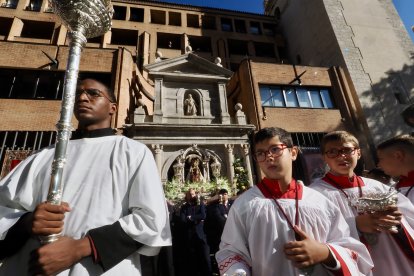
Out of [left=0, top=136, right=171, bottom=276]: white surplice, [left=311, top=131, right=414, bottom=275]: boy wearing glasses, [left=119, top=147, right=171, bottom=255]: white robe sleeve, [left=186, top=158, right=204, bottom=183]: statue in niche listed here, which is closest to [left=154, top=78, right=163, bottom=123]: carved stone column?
[left=186, top=158, right=204, bottom=183]: statue in niche

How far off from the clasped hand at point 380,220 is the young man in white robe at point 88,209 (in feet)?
5.36

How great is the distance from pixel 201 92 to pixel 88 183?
11.8 meters

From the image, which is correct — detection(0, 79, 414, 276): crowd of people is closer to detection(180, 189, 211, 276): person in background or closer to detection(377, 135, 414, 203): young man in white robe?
detection(377, 135, 414, 203): young man in white robe

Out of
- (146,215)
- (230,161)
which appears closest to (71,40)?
(146,215)

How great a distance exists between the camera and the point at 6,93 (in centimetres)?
1121

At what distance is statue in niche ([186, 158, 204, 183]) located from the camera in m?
10.3

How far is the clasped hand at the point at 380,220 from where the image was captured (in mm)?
1831

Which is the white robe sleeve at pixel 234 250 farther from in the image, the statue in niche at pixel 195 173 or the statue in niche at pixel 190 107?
the statue in niche at pixel 190 107

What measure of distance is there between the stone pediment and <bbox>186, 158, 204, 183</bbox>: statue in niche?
5.14m

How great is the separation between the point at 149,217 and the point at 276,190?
1.08m

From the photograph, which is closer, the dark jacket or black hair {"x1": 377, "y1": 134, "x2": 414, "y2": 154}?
black hair {"x1": 377, "y1": 134, "x2": 414, "y2": 154}

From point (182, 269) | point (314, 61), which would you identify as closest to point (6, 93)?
point (182, 269)

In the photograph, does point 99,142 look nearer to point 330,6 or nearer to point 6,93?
point 6,93

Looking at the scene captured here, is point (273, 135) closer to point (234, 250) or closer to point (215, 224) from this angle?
point (234, 250)
